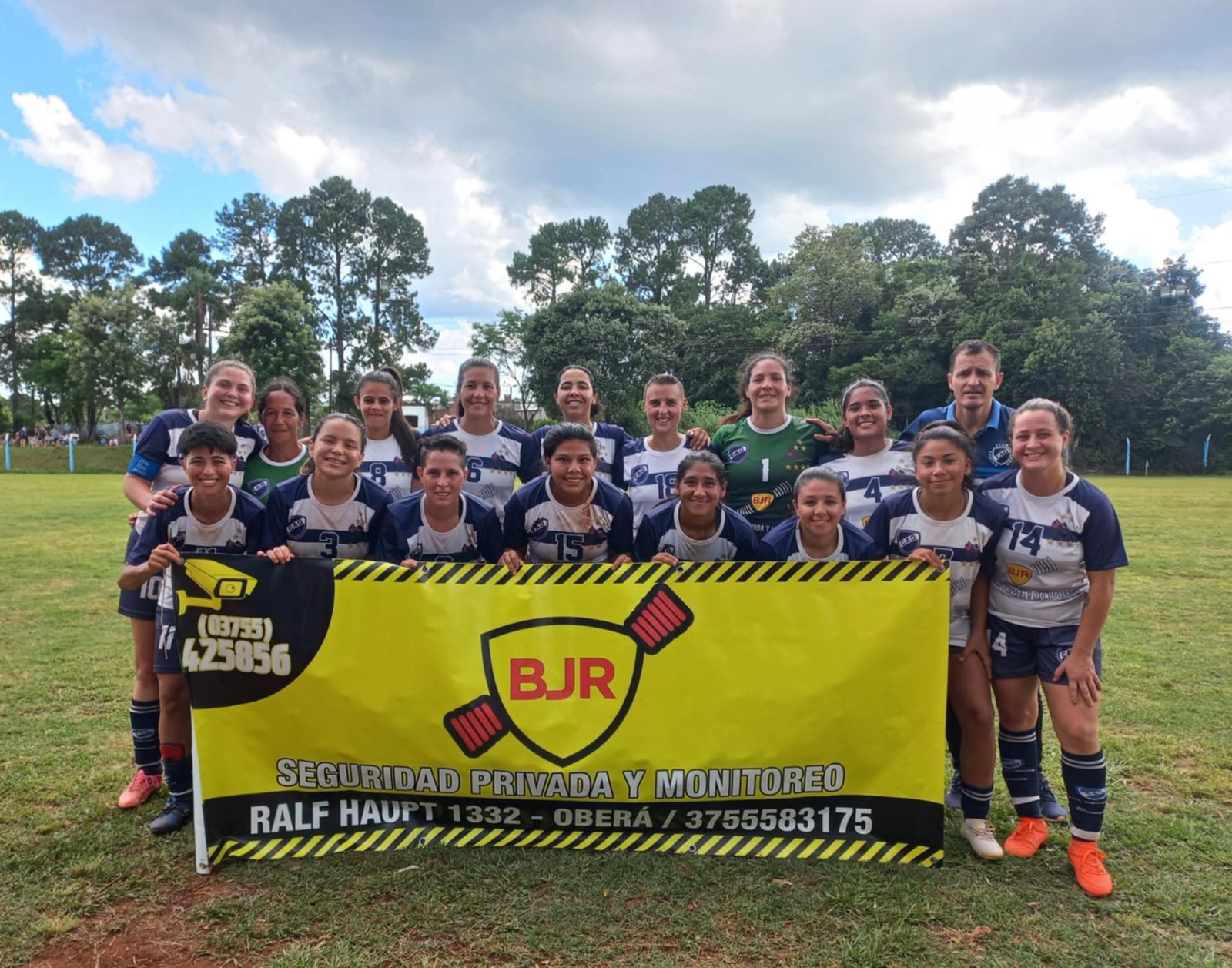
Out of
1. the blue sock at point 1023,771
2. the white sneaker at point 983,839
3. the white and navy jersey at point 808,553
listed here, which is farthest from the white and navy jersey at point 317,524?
the blue sock at point 1023,771

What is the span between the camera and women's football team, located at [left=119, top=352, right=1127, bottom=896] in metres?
3.75

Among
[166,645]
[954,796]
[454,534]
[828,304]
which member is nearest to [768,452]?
[454,534]

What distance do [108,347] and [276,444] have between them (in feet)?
169

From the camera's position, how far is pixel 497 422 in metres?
5.55

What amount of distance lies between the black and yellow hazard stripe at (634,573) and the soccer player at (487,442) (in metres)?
1.50

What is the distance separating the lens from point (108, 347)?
4616 cm

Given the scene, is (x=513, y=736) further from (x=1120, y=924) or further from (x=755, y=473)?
(x=1120, y=924)

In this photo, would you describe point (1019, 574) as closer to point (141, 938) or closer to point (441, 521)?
point (441, 521)

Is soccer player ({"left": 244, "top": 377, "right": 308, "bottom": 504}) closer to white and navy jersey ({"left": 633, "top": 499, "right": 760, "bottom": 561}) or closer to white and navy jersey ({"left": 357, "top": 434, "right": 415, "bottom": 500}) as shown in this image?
white and navy jersey ({"left": 357, "top": 434, "right": 415, "bottom": 500})

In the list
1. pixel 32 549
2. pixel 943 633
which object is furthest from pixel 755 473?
pixel 32 549

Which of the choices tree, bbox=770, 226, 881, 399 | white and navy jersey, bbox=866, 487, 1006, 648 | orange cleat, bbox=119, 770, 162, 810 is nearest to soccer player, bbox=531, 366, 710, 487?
white and navy jersey, bbox=866, 487, 1006, 648

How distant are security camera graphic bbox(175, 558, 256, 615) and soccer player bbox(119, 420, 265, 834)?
0.68ft

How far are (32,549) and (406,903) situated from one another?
1395 centimetres

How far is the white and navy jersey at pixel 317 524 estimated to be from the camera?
167 inches
